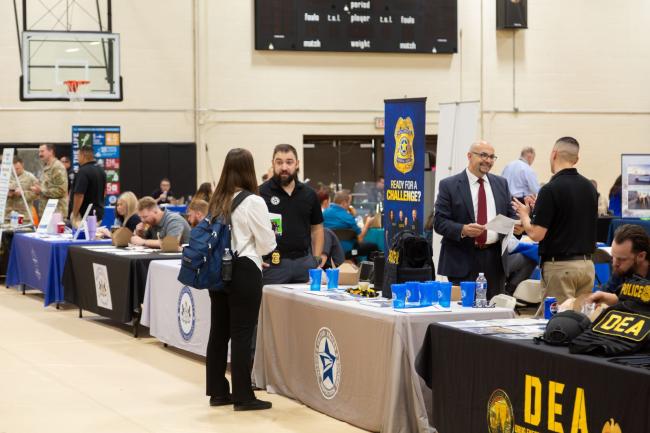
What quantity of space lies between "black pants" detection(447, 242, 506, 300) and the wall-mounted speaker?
12322 millimetres

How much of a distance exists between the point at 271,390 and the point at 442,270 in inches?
43.6

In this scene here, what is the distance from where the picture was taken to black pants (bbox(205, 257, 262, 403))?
5035mm

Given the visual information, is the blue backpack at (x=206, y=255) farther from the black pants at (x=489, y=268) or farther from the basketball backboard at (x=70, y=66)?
the basketball backboard at (x=70, y=66)

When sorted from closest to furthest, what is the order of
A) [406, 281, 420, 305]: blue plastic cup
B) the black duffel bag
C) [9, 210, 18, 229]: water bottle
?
1. [406, 281, 420, 305]: blue plastic cup
2. the black duffel bag
3. [9, 210, 18, 229]: water bottle

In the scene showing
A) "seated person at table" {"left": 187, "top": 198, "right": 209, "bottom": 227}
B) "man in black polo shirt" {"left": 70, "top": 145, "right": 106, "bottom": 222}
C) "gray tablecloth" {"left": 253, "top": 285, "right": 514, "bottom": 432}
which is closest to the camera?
"gray tablecloth" {"left": 253, "top": 285, "right": 514, "bottom": 432}

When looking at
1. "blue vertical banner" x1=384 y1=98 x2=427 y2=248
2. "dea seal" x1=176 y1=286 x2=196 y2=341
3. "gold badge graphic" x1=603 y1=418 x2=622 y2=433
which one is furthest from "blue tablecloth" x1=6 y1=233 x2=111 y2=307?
"gold badge graphic" x1=603 y1=418 x2=622 y2=433

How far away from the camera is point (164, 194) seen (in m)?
15.3

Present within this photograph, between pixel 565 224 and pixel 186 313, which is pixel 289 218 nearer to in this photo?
pixel 186 313

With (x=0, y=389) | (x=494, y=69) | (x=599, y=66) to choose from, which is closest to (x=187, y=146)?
(x=494, y=69)

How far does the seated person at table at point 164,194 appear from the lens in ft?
50.2

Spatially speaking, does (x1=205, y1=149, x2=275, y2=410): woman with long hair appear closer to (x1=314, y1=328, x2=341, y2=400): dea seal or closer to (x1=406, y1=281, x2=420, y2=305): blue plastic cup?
(x1=314, y1=328, x2=341, y2=400): dea seal

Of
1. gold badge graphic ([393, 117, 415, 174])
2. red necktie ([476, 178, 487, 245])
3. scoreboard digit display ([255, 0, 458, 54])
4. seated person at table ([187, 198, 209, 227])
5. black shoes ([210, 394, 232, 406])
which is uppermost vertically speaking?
scoreboard digit display ([255, 0, 458, 54])

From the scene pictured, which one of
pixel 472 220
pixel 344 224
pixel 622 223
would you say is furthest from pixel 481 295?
pixel 622 223

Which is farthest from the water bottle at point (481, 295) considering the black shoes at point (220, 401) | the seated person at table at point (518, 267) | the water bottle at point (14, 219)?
the water bottle at point (14, 219)
